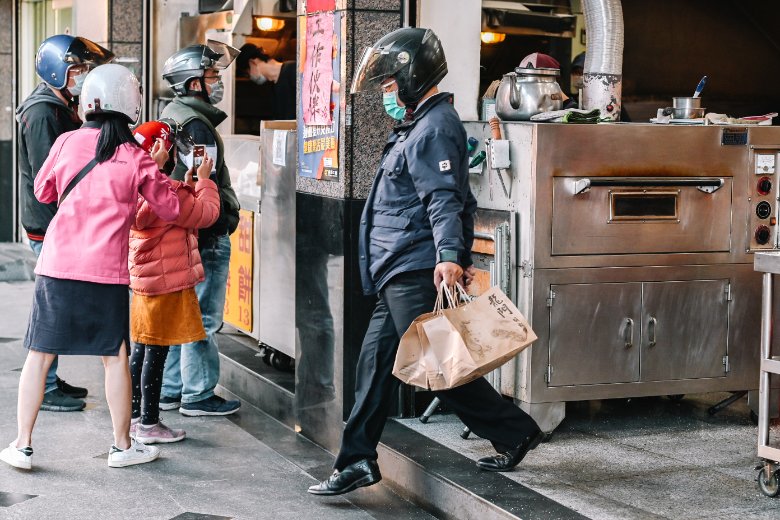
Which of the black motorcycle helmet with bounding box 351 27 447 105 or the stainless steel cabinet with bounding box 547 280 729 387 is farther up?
the black motorcycle helmet with bounding box 351 27 447 105

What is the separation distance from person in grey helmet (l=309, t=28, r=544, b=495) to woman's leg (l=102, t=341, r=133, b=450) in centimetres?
110

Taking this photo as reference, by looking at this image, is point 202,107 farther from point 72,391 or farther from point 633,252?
point 633,252

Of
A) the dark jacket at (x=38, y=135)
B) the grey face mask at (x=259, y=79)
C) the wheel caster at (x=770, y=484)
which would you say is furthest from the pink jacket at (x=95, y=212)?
the grey face mask at (x=259, y=79)

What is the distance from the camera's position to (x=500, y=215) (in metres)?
5.64

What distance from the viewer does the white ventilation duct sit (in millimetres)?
6039

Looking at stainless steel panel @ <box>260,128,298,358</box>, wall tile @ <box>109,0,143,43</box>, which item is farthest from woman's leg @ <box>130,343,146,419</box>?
wall tile @ <box>109,0,143,43</box>

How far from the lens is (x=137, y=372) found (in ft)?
20.2

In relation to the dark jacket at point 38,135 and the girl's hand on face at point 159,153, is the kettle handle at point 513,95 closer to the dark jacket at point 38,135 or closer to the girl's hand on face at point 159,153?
the girl's hand on face at point 159,153

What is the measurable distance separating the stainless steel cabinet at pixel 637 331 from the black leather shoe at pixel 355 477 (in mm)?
1001

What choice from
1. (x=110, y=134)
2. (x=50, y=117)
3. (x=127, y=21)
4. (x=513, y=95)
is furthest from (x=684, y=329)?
(x=127, y=21)

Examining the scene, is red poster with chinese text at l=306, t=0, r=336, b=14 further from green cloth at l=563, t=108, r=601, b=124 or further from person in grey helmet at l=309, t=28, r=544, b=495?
green cloth at l=563, t=108, r=601, b=124

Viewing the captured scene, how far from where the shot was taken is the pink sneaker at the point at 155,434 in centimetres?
611

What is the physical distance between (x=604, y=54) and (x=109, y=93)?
2.49 meters

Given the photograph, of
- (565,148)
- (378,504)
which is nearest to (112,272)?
(378,504)
